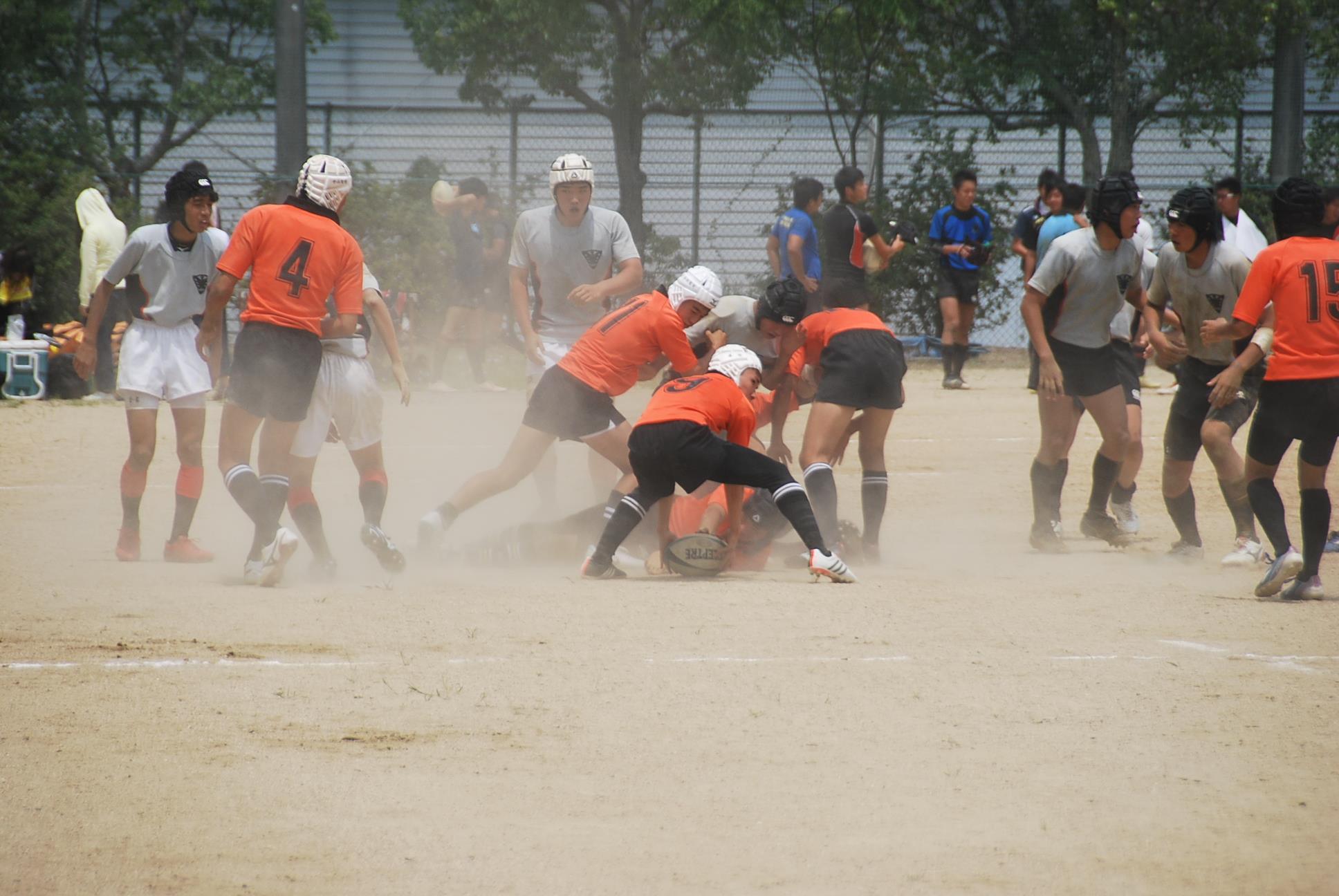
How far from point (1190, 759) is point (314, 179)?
4.37 m

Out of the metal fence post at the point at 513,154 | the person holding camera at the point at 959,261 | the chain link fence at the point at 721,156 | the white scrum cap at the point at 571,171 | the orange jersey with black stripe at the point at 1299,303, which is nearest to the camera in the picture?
the orange jersey with black stripe at the point at 1299,303

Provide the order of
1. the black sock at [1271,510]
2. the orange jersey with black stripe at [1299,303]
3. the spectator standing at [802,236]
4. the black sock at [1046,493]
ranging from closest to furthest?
the orange jersey with black stripe at [1299,303] < the black sock at [1271,510] < the black sock at [1046,493] < the spectator standing at [802,236]

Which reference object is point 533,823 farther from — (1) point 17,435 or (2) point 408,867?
(1) point 17,435

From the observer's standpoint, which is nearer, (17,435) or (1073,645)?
(1073,645)

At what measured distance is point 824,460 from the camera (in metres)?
7.98

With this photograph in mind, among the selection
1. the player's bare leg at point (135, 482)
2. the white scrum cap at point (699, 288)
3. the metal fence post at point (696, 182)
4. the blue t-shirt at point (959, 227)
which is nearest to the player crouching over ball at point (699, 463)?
the white scrum cap at point (699, 288)

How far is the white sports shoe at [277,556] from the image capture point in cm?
659

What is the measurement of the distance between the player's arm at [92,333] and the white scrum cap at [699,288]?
2.83 meters

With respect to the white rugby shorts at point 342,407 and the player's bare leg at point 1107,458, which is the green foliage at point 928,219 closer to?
the player's bare leg at point 1107,458

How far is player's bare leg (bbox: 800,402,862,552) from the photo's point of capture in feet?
25.6

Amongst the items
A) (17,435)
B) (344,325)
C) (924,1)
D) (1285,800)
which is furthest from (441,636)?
(924,1)

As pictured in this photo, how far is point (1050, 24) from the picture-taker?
1845 cm

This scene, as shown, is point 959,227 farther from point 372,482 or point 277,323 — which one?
point 277,323

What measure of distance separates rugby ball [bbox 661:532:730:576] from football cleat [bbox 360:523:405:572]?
1256 mm
